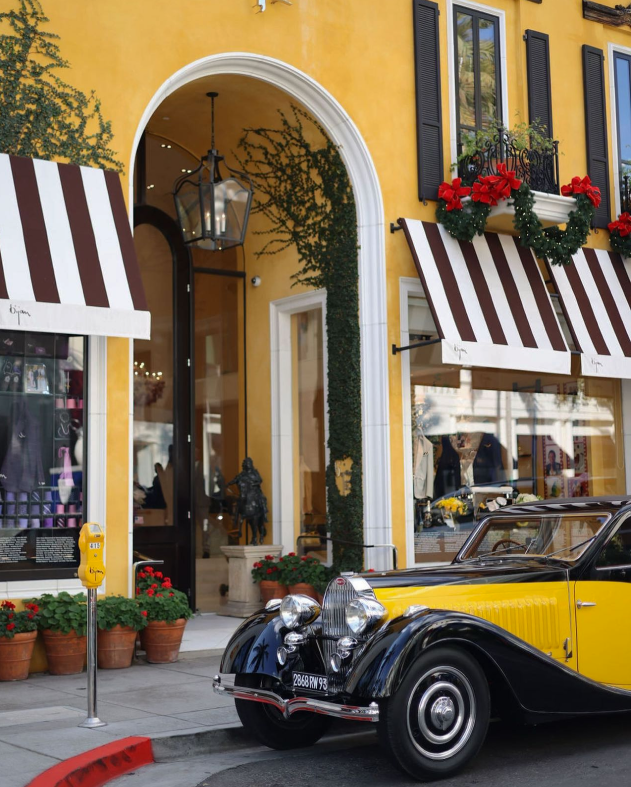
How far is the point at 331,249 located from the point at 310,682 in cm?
758

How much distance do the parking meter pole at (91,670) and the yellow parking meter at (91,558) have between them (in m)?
0.09

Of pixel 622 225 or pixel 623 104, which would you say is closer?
pixel 622 225

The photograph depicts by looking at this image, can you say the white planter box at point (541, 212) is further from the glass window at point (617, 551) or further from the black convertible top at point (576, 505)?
the glass window at point (617, 551)

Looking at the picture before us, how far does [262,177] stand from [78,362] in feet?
14.9

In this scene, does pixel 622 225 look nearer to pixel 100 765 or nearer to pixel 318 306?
pixel 318 306

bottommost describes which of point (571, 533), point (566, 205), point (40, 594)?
point (40, 594)

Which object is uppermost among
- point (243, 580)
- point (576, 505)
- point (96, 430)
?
point (96, 430)

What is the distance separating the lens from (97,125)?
1051cm

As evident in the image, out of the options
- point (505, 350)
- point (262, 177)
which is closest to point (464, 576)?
point (505, 350)

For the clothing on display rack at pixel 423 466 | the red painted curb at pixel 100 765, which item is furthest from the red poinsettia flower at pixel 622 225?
the red painted curb at pixel 100 765

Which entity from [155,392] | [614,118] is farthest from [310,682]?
[614,118]

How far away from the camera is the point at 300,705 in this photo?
19.0ft

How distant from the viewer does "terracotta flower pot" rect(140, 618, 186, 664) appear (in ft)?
32.7

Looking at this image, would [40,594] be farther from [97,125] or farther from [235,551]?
[97,125]
